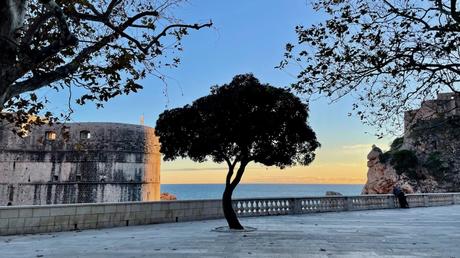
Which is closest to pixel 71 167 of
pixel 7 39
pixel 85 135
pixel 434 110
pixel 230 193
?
pixel 85 135

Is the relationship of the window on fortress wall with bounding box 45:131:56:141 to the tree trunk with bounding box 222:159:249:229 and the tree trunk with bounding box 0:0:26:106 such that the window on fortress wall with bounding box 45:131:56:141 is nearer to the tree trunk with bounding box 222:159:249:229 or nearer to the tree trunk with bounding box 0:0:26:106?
the tree trunk with bounding box 222:159:249:229

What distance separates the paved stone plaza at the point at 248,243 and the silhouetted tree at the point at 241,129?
199 centimetres

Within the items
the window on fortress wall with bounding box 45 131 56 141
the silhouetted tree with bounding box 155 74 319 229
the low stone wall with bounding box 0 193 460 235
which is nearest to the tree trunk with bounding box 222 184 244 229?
the silhouetted tree with bounding box 155 74 319 229

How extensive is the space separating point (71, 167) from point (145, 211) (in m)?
27.7

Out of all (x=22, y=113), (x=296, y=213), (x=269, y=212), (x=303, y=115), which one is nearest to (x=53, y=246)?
(x=22, y=113)

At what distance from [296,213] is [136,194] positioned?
24538mm

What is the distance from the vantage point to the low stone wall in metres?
10.3

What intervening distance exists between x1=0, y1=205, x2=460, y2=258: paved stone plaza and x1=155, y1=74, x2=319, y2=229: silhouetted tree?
1987mm

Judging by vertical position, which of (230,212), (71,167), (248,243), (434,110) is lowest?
(248,243)

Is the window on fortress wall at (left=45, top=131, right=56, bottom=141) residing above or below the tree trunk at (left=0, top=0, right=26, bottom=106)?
above

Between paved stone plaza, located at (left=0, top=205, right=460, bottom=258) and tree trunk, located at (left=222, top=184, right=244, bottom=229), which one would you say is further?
tree trunk, located at (left=222, top=184, right=244, bottom=229)

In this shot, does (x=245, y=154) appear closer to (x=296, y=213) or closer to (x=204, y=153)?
(x=204, y=153)

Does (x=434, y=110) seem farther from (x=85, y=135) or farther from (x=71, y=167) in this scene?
(x=71, y=167)

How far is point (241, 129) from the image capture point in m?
10.9
